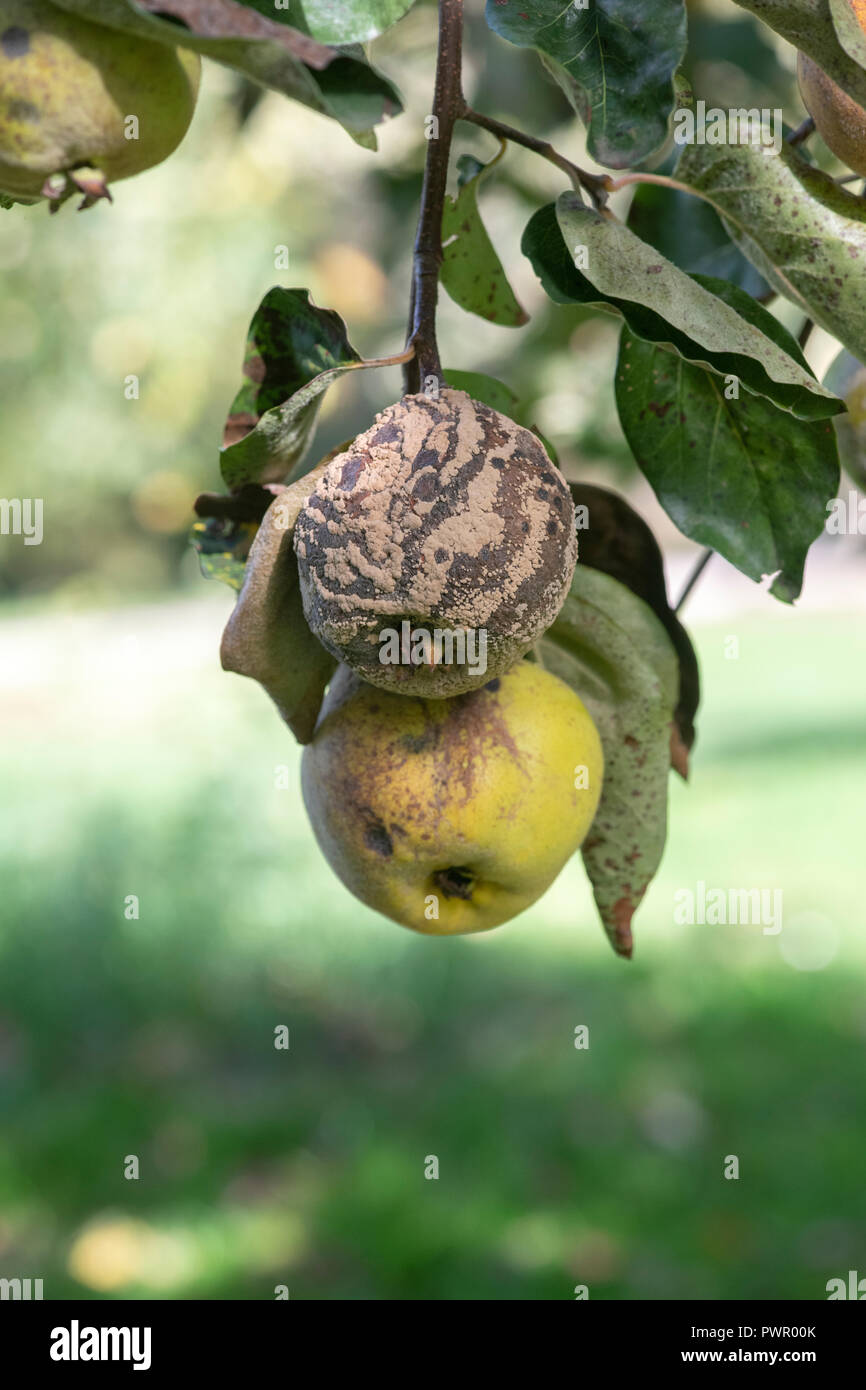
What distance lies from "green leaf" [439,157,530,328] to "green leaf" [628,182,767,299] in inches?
5.4

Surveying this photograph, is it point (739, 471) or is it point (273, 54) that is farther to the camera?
point (739, 471)

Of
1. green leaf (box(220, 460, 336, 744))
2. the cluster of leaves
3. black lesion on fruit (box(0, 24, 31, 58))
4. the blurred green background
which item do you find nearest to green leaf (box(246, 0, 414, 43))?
the cluster of leaves

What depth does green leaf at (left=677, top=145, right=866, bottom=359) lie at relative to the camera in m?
0.81

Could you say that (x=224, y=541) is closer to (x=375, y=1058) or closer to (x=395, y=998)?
(x=375, y=1058)

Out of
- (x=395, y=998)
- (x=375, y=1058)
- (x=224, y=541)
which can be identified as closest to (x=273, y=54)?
(x=224, y=541)

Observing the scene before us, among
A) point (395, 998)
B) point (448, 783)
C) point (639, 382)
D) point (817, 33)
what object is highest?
point (817, 33)

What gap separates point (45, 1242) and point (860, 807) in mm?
3389

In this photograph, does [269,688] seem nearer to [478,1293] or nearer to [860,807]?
[478,1293]

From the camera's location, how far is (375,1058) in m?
3.81

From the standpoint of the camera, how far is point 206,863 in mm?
4297

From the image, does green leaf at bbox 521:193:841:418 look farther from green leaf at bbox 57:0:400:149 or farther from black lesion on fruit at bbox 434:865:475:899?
black lesion on fruit at bbox 434:865:475:899

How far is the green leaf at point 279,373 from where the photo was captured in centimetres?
79

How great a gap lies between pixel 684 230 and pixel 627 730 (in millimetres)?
406

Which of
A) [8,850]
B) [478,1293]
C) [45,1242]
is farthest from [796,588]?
[8,850]
